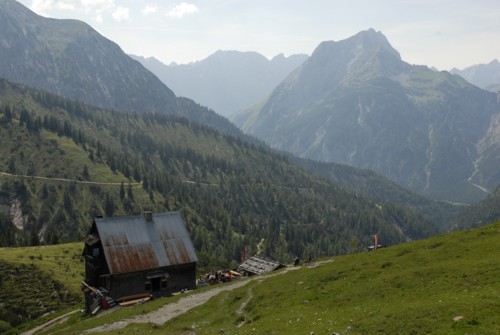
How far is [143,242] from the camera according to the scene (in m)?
70.5

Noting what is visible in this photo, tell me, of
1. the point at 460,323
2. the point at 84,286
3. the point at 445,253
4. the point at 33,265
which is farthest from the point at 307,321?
the point at 33,265

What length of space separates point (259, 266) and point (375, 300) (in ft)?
137

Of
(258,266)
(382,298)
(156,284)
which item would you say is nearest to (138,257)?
(156,284)

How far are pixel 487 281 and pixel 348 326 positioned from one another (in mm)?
12002

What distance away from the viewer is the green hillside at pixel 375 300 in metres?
29.8

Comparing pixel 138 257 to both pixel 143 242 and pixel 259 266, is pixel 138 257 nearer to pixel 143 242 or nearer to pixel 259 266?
pixel 143 242

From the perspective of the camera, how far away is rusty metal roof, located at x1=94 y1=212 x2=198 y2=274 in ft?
221

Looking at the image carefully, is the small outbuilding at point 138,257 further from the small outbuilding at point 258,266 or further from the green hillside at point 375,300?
the small outbuilding at point 258,266

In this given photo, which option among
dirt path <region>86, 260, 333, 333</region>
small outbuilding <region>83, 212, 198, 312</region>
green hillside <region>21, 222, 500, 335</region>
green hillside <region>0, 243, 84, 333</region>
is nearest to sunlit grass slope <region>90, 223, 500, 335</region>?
green hillside <region>21, 222, 500, 335</region>

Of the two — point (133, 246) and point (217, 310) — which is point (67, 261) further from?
point (217, 310)

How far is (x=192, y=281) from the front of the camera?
73.6 metres

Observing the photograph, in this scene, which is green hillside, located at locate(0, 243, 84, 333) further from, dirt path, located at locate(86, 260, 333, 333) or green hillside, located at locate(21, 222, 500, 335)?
dirt path, located at locate(86, 260, 333, 333)

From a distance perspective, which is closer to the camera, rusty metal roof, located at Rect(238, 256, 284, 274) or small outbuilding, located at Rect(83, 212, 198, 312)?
small outbuilding, located at Rect(83, 212, 198, 312)

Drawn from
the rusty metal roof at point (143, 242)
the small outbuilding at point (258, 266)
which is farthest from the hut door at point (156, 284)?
the small outbuilding at point (258, 266)
